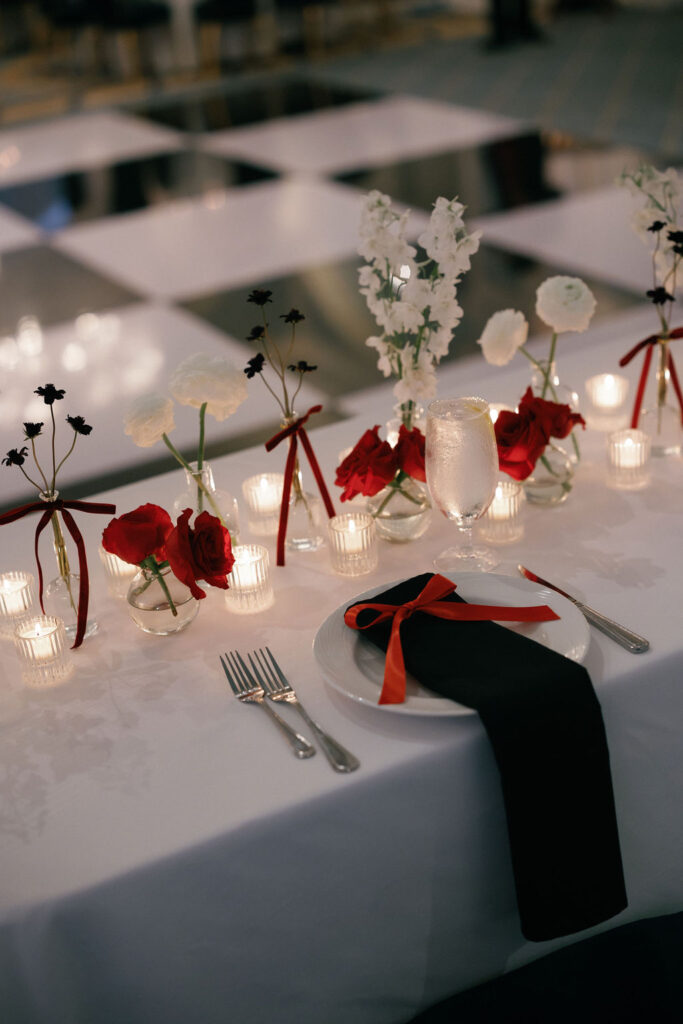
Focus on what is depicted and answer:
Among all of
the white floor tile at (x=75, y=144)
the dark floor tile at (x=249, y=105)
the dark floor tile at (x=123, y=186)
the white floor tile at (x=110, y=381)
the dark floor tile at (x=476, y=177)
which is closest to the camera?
the white floor tile at (x=110, y=381)

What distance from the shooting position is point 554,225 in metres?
4.66

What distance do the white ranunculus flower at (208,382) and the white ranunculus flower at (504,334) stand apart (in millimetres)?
386

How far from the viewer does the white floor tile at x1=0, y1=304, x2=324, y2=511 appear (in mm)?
3049

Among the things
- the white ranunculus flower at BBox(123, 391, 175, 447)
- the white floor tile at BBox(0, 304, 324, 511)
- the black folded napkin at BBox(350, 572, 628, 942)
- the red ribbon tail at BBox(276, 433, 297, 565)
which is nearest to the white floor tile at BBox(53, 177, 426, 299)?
the white floor tile at BBox(0, 304, 324, 511)

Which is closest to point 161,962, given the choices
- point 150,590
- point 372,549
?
point 150,590

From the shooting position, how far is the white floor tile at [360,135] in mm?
6047

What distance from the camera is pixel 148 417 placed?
4.09 feet

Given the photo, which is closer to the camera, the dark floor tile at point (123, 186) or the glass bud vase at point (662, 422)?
the glass bud vase at point (662, 422)

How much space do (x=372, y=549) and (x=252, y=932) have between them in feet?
1.63

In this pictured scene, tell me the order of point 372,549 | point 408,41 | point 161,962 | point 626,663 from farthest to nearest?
point 408,41 < point 372,549 < point 626,663 < point 161,962

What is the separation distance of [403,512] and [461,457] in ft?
0.78

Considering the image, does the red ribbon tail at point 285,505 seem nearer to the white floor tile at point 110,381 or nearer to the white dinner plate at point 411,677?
the white dinner plate at point 411,677

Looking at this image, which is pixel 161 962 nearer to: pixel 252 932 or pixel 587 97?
pixel 252 932

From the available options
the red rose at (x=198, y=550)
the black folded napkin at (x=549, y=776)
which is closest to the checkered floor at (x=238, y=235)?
the red rose at (x=198, y=550)
